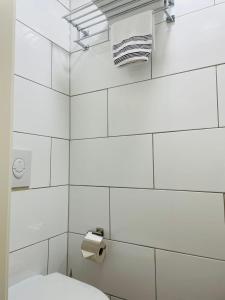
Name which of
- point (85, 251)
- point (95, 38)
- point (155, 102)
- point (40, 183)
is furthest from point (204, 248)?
point (95, 38)

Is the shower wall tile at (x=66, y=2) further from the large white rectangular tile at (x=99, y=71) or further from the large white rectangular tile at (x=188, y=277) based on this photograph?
the large white rectangular tile at (x=188, y=277)

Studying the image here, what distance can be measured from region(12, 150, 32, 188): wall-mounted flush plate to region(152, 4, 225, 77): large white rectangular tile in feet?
2.59

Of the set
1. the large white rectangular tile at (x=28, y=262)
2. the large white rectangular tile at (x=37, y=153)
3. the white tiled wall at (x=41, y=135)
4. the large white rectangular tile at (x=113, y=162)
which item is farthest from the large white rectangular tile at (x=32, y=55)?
the large white rectangular tile at (x=28, y=262)

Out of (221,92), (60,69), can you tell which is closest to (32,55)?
(60,69)

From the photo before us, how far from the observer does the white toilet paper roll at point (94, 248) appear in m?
1.24

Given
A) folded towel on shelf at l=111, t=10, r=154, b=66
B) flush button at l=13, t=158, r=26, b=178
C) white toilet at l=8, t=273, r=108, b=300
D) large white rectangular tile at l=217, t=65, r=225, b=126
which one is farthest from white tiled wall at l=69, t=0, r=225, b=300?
flush button at l=13, t=158, r=26, b=178

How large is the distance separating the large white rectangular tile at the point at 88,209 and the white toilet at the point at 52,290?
11.7 inches

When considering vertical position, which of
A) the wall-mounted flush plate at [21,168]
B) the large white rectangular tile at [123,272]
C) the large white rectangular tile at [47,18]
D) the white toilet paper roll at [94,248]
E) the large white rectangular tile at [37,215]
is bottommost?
the large white rectangular tile at [123,272]

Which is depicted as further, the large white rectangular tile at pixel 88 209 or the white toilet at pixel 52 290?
the large white rectangular tile at pixel 88 209

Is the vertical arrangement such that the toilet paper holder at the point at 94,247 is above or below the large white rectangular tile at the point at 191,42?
below

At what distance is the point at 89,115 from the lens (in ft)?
4.68

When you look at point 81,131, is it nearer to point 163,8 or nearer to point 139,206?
point 139,206

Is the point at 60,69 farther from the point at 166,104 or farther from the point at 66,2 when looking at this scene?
the point at 166,104

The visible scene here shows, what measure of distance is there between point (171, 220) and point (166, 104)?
575 millimetres
